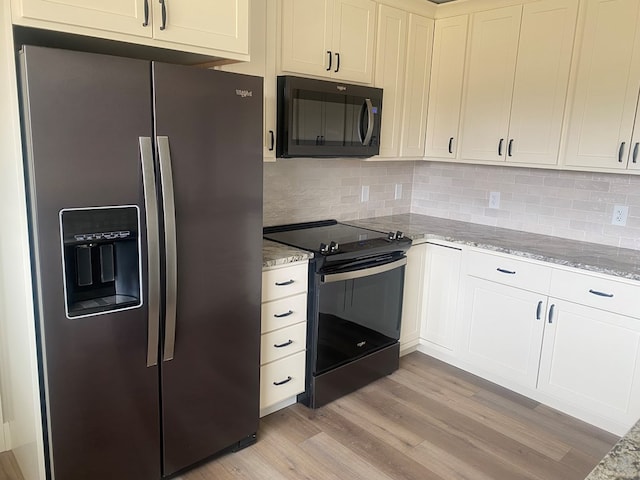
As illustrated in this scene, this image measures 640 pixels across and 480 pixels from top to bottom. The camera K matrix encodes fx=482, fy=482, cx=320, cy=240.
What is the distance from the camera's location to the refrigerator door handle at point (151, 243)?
5.68ft

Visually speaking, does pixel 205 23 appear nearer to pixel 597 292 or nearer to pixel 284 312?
pixel 284 312

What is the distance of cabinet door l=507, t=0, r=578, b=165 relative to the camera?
2846mm

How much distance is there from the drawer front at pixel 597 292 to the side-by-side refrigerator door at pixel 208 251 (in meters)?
1.68

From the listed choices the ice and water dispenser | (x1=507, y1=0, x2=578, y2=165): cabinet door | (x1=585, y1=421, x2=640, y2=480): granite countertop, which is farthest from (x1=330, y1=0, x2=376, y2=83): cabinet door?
(x1=585, y1=421, x2=640, y2=480): granite countertop

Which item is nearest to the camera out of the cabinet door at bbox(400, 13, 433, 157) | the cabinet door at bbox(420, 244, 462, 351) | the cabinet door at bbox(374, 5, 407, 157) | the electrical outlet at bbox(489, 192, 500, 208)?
the cabinet door at bbox(374, 5, 407, 157)

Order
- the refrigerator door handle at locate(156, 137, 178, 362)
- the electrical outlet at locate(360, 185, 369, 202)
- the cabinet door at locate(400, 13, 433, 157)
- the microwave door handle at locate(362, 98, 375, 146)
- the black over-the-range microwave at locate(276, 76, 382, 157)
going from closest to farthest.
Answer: the refrigerator door handle at locate(156, 137, 178, 362) < the black over-the-range microwave at locate(276, 76, 382, 157) < the microwave door handle at locate(362, 98, 375, 146) < the cabinet door at locate(400, 13, 433, 157) < the electrical outlet at locate(360, 185, 369, 202)

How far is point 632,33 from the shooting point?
2576 millimetres

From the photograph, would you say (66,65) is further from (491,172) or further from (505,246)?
(491,172)

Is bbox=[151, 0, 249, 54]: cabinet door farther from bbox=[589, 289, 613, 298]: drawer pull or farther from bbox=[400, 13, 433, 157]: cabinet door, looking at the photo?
bbox=[589, 289, 613, 298]: drawer pull

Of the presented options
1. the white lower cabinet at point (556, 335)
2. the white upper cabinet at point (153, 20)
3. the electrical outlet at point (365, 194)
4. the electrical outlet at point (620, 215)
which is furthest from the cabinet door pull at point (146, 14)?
the electrical outlet at point (620, 215)

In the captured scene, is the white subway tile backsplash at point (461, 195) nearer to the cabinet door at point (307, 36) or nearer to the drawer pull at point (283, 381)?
the cabinet door at point (307, 36)

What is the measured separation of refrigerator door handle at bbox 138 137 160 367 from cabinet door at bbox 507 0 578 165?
7.73 feet

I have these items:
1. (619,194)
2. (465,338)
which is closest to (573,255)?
(619,194)

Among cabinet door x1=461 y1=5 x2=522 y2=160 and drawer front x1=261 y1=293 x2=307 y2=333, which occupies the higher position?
cabinet door x1=461 y1=5 x2=522 y2=160
